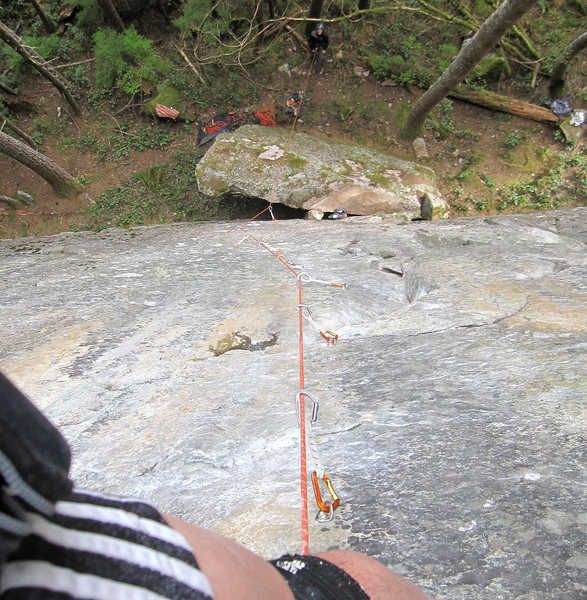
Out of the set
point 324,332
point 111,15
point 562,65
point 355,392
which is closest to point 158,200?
point 111,15

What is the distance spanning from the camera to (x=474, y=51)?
6.68 m

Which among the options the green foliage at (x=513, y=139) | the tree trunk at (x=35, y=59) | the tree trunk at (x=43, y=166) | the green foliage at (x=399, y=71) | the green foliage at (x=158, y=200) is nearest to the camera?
the tree trunk at (x=35, y=59)

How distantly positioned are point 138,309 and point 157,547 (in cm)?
339

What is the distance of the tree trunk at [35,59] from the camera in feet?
23.5

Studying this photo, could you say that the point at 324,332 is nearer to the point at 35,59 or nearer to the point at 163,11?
the point at 35,59

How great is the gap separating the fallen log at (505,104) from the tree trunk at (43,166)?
10.5 metres

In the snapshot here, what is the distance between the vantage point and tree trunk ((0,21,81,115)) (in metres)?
7.17

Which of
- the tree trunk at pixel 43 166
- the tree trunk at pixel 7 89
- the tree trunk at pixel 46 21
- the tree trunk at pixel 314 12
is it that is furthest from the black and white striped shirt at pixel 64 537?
the tree trunk at pixel 46 21

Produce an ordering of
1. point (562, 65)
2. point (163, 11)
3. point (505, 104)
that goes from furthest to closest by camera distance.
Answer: point (163, 11), point (505, 104), point (562, 65)

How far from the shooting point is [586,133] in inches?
383

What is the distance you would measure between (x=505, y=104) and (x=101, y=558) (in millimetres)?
12814

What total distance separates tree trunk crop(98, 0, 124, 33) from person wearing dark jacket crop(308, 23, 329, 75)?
5301mm

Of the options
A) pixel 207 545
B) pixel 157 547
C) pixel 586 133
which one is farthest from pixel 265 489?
pixel 586 133

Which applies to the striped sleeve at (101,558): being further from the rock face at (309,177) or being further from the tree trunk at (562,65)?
the tree trunk at (562,65)
